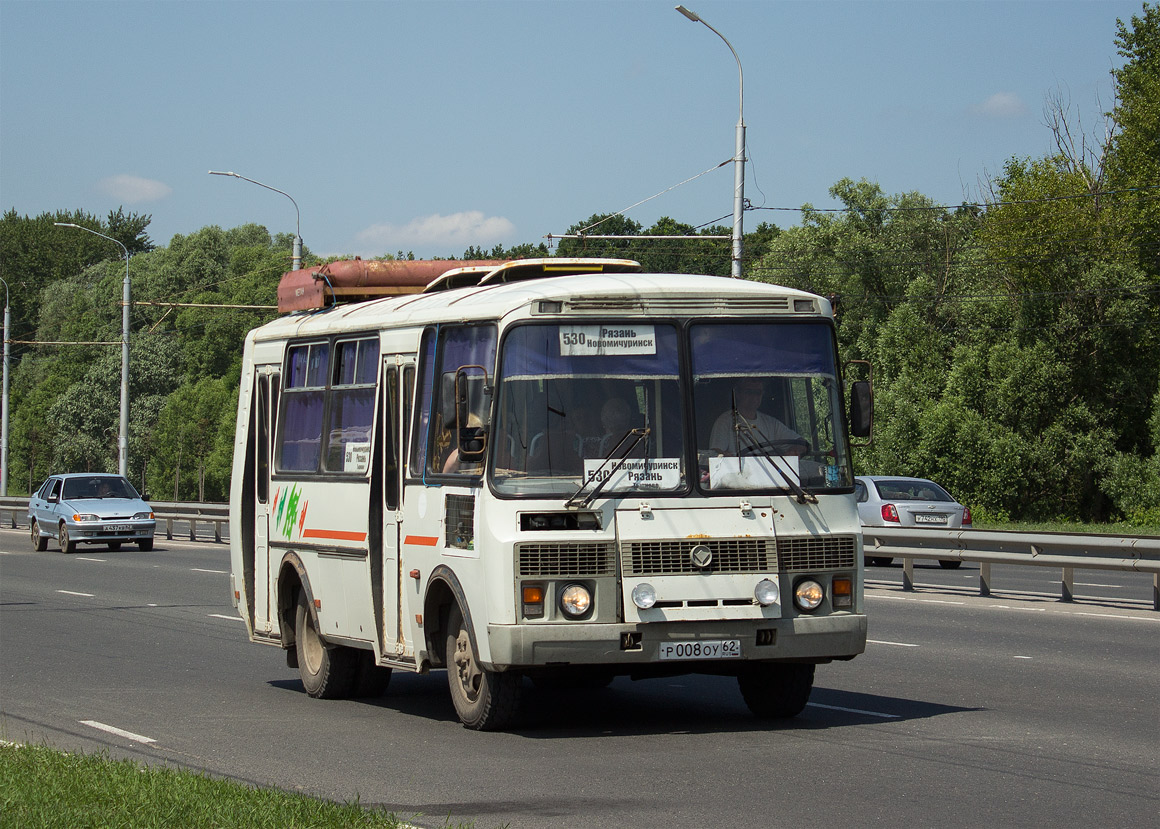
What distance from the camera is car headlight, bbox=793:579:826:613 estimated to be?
9844 millimetres

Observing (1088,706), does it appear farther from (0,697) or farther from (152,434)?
(152,434)

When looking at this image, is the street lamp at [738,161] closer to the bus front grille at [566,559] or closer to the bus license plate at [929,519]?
the bus license plate at [929,519]

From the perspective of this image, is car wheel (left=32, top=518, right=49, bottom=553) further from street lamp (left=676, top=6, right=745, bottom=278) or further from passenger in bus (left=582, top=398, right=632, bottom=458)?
passenger in bus (left=582, top=398, right=632, bottom=458)

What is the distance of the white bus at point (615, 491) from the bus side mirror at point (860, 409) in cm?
2

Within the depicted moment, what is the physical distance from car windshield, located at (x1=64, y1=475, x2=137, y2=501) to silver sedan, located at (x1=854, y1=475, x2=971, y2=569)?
625 inches

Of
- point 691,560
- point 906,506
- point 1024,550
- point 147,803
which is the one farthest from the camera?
point 906,506

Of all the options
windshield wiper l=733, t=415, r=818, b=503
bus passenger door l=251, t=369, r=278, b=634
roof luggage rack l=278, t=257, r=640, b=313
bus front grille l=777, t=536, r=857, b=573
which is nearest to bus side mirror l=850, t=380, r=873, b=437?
windshield wiper l=733, t=415, r=818, b=503

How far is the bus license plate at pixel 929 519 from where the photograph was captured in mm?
29269

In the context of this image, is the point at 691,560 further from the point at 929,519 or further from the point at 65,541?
the point at 65,541

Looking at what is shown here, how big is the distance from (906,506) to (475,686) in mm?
20241

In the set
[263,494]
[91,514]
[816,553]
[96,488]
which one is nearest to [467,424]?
[816,553]

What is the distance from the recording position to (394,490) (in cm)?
1105

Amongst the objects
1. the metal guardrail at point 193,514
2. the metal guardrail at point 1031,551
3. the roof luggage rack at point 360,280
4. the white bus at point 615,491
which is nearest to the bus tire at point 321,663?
the white bus at point 615,491

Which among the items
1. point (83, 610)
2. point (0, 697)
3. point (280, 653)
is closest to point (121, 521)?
point (83, 610)
